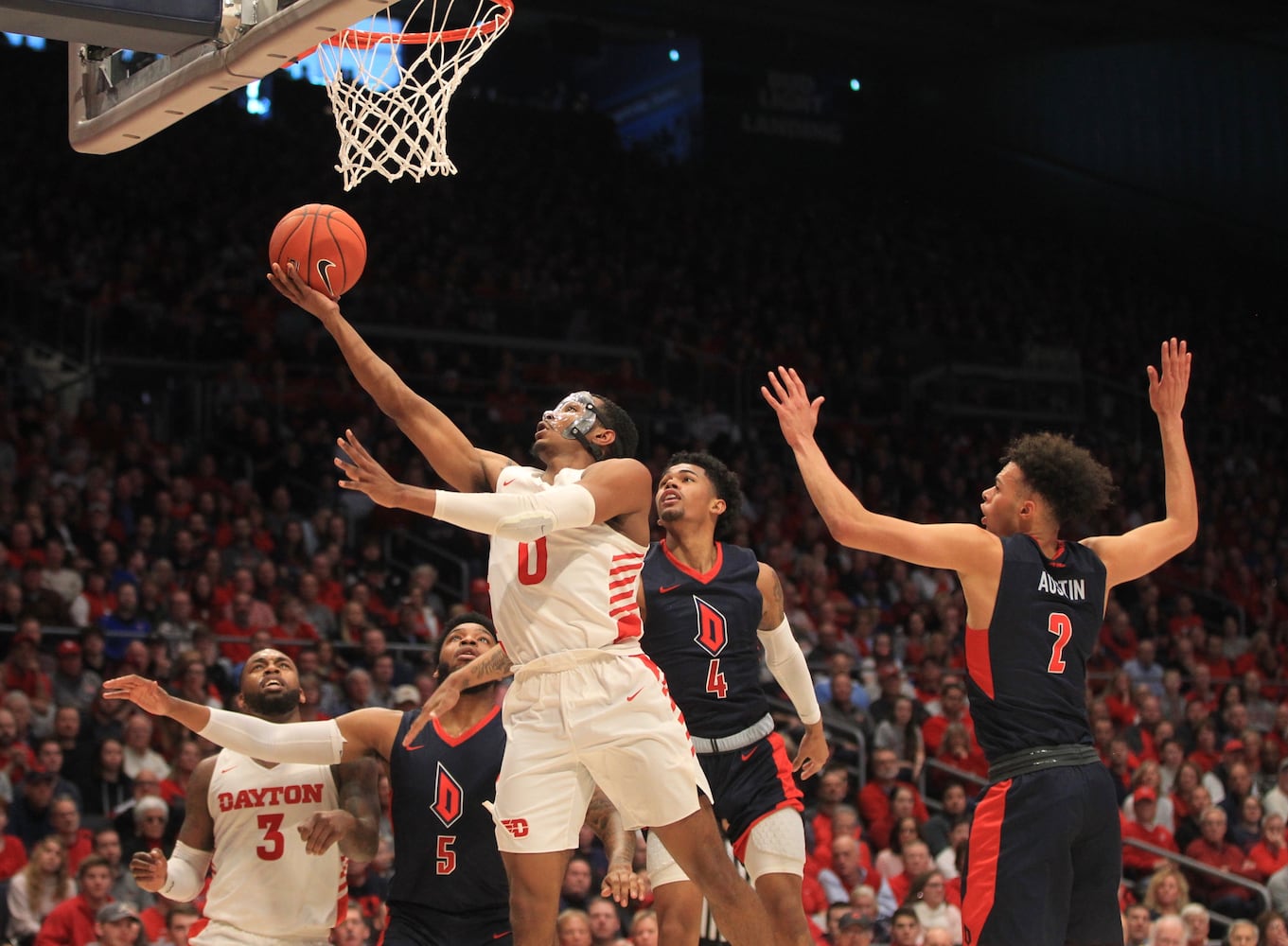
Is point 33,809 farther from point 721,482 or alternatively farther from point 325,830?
point 721,482

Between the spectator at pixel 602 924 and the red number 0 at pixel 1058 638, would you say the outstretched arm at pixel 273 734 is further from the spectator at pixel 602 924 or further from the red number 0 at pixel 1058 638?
the spectator at pixel 602 924

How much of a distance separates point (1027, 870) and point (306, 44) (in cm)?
337

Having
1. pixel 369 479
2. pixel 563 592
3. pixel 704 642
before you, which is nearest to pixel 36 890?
pixel 704 642

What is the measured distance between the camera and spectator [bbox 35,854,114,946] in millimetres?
8219

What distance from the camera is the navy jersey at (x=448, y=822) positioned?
5.99m

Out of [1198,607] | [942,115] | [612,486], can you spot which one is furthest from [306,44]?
[942,115]

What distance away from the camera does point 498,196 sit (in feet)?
76.5

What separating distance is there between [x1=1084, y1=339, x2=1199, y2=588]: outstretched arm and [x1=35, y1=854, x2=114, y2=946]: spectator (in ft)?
18.2

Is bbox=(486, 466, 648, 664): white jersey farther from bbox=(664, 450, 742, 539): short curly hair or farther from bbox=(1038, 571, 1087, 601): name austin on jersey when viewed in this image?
bbox=(1038, 571, 1087, 601): name austin on jersey

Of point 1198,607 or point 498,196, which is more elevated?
point 498,196

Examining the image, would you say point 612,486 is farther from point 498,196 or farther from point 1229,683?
point 498,196

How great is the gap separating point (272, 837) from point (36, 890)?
3075mm

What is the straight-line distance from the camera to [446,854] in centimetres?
601

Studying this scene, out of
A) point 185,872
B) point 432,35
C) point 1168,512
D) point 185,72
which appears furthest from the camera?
point 432,35
